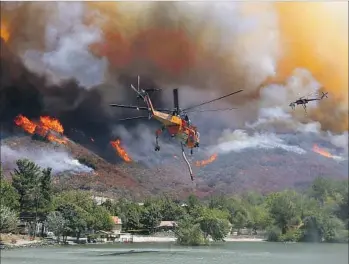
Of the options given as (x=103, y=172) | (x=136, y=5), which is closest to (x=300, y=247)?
(x=103, y=172)

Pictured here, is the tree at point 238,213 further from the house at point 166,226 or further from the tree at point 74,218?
the tree at point 74,218

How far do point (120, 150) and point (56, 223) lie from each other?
1454mm

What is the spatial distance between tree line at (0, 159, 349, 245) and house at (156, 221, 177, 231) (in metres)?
0.05

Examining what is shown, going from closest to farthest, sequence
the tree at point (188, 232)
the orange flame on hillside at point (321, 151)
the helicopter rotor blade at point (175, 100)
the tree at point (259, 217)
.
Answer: the helicopter rotor blade at point (175, 100), the tree at point (188, 232), the tree at point (259, 217), the orange flame on hillside at point (321, 151)

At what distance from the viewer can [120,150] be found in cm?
714

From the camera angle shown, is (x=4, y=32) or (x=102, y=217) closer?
(x=102, y=217)

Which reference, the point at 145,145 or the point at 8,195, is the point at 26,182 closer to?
the point at 8,195

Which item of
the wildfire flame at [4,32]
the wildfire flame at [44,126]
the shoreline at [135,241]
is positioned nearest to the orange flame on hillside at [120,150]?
the wildfire flame at [44,126]

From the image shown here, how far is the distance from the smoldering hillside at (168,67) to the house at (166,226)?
615mm

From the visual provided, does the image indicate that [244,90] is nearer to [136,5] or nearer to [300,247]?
[136,5]

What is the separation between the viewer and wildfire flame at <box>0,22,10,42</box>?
735 centimetres

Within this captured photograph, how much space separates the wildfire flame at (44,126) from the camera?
7230mm

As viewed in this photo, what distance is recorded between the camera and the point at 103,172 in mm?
7160

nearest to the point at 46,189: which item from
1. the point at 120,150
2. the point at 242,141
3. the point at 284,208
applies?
the point at 120,150
